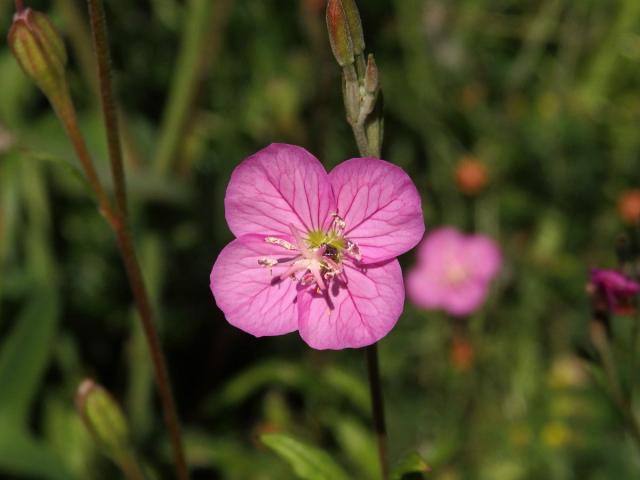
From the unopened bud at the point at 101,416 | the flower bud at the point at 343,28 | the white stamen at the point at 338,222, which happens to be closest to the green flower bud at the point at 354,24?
the flower bud at the point at 343,28

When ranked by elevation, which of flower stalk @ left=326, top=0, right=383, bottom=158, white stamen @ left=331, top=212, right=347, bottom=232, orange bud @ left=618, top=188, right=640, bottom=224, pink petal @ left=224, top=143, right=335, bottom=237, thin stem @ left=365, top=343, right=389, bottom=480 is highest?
flower stalk @ left=326, top=0, right=383, bottom=158

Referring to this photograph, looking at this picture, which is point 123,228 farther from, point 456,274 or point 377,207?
point 456,274

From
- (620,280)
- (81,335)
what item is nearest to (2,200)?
(81,335)

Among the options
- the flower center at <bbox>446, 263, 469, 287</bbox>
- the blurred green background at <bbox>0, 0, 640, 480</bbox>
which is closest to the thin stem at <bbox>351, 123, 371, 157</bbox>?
the blurred green background at <bbox>0, 0, 640, 480</bbox>

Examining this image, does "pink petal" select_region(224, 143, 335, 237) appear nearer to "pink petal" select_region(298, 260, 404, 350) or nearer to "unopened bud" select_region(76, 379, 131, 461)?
"pink petal" select_region(298, 260, 404, 350)

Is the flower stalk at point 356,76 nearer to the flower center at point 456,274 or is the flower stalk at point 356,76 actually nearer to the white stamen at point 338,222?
the white stamen at point 338,222

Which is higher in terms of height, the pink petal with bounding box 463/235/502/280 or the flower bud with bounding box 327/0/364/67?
the flower bud with bounding box 327/0/364/67
